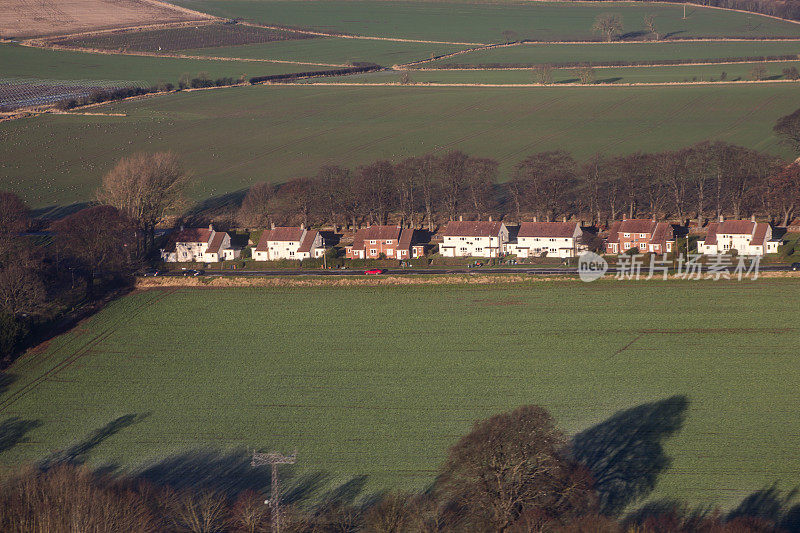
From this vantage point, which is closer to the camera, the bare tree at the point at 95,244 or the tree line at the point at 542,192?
the bare tree at the point at 95,244

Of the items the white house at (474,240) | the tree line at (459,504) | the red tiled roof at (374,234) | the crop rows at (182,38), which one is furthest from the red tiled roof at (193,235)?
the crop rows at (182,38)

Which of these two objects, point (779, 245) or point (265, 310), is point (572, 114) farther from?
point (265, 310)

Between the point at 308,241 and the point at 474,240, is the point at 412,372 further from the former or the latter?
the point at 308,241

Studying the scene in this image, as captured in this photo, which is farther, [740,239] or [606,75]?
[606,75]

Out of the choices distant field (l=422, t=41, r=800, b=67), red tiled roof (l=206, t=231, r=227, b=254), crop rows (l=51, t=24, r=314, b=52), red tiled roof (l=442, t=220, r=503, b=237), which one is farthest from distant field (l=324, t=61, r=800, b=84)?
red tiled roof (l=206, t=231, r=227, b=254)

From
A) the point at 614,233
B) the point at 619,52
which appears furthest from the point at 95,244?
the point at 619,52

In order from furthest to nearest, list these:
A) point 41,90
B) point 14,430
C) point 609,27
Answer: point 609,27
point 41,90
point 14,430

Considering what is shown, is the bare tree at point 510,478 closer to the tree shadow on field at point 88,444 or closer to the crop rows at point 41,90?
the tree shadow on field at point 88,444
